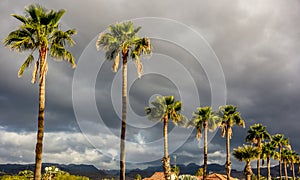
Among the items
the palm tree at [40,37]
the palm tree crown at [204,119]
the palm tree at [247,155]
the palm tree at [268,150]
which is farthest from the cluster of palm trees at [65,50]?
the palm tree at [268,150]

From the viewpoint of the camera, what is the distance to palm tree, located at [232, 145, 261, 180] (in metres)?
70.5

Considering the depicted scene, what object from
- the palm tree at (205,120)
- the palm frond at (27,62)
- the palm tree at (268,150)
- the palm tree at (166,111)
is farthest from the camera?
the palm tree at (268,150)

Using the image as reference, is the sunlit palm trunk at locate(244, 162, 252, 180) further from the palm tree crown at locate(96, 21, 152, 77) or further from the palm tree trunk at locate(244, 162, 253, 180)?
the palm tree crown at locate(96, 21, 152, 77)

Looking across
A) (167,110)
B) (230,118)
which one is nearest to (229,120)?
(230,118)

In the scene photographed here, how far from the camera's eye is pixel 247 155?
7094cm

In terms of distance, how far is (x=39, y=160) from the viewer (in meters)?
22.0

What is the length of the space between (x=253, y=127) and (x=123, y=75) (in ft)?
167

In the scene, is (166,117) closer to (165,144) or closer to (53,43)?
(165,144)

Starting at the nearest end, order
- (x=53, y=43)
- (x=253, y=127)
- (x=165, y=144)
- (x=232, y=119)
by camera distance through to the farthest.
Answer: (x=53, y=43) < (x=165, y=144) < (x=232, y=119) < (x=253, y=127)

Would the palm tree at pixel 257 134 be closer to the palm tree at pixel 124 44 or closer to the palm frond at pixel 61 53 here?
the palm tree at pixel 124 44

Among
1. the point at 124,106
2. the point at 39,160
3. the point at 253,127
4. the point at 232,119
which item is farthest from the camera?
the point at 253,127

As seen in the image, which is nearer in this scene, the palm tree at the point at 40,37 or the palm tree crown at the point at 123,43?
the palm tree at the point at 40,37

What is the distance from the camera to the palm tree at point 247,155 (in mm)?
70500

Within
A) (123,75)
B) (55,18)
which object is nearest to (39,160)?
(55,18)
